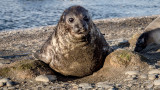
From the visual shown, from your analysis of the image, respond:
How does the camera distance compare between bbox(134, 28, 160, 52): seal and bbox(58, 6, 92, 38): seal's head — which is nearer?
bbox(58, 6, 92, 38): seal's head

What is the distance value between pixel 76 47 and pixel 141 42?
3.49 meters

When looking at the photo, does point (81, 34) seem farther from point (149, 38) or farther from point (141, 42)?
point (149, 38)

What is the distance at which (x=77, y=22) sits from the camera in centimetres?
366

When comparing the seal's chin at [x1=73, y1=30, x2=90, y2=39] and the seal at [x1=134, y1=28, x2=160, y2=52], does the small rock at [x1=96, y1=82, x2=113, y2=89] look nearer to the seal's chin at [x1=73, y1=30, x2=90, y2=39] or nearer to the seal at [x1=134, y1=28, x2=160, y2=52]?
the seal's chin at [x1=73, y1=30, x2=90, y2=39]

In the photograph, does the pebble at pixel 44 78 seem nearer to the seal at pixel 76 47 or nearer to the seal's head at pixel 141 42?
the seal at pixel 76 47

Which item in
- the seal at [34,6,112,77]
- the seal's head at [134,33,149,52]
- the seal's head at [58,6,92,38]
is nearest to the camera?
the seal's head at [58,6,92,38]

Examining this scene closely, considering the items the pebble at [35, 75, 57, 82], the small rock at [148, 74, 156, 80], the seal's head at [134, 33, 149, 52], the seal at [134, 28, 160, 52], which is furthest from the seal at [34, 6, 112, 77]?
the seal at [134, 28, 160, 52]

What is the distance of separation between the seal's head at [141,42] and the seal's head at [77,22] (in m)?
3.12

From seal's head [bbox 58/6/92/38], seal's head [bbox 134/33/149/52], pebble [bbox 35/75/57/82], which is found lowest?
seal's head [bbox 134/33/149/52]

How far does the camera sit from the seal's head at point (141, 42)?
663 cm

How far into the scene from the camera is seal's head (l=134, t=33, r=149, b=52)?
6.63 metres

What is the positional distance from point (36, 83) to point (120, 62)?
1404 mm

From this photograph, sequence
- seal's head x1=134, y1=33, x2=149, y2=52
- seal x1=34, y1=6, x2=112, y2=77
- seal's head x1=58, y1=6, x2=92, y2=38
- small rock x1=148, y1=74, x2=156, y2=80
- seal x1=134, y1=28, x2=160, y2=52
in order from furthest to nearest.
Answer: seal x1=134, y1=28, x2=160, y2=52, seal's head x1=134, y1=33, x2=149, y2=52, seal x1=34, y1=6, x2=112, y2=77, seal's head x1=58, y1=6, x2=92, y2=38, small rock x1=148, y1=74, x2=156, y2=80

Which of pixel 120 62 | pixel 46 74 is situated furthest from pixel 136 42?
pixel 46 74
